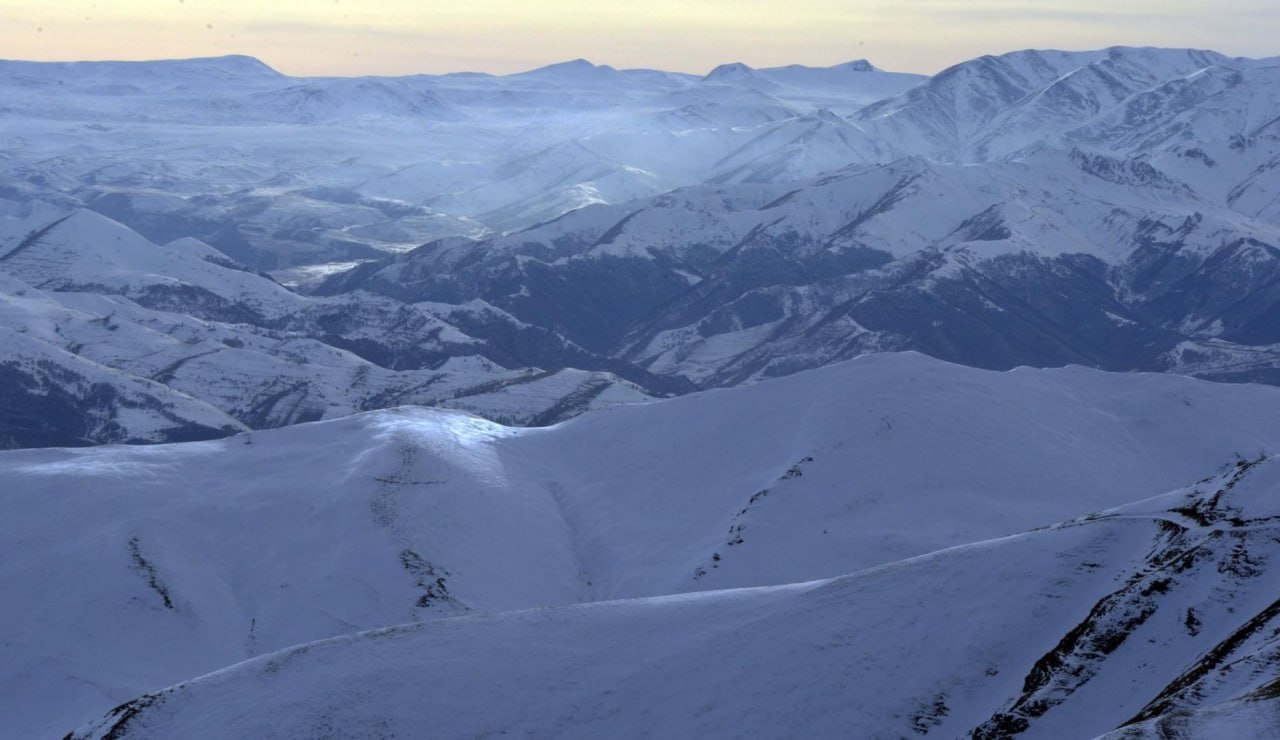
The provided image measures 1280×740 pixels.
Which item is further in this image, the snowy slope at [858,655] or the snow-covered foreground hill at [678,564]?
the snow-covered foreground hill at [678,564]

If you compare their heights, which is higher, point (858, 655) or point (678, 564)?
point (858, 655)

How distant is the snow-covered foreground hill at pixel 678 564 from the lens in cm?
7131

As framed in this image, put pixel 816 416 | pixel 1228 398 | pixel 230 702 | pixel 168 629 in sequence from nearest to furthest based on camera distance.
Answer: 1. pixel 230 702
2. pixel 168 629
3. pixel 816 416
4. pixel 1228 398

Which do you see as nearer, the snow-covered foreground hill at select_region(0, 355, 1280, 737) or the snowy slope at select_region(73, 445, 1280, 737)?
the snowy slope at select_region(73, 445, 1280, 737)

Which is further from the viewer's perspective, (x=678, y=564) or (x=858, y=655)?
(x=678, y=564)

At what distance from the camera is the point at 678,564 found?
121250 mm

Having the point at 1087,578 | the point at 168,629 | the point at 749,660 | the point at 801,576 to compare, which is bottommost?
the point at 168,629

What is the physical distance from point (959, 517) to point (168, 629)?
237 feet

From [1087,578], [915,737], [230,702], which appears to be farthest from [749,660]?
[230,702]

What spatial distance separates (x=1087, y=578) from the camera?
7769cm

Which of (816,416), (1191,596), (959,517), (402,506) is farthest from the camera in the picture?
(816,416)

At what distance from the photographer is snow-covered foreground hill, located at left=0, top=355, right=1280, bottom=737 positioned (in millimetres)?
71312

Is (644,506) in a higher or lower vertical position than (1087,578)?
lower

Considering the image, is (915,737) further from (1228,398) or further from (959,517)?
(1228,398)
